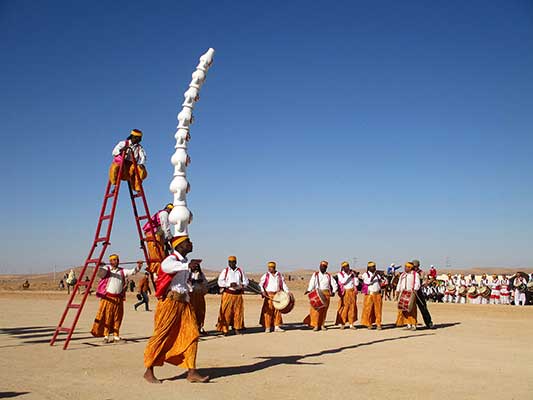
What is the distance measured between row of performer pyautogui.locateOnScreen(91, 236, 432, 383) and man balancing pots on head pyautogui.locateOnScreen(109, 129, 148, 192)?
1.86m

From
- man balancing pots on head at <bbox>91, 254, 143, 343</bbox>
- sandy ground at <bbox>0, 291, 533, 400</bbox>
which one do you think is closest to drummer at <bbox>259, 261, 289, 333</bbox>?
sandy ground at <bbox>0, 291, 533, 400</bbox>

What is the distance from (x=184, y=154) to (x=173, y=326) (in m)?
3.19

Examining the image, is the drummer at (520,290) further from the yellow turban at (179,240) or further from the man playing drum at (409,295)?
the yellow turban at (179,240)

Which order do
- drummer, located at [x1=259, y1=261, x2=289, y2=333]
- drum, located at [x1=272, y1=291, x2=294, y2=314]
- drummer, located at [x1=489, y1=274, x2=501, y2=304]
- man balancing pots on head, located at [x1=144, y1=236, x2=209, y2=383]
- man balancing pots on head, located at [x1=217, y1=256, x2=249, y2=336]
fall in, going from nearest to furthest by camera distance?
man balancing pots on head, located at [x1=144, y1=236, x2=209, y2=383], drum, located at [x1=272, y1=291, x2=294, y2=314], man balancing pots on head, located at [x1=217, y1=256, x2=249, y2=336], drummer, located at [x1=259, y1=261, x2=289, y2=333], drummer, located at [x1=489, y1=274, x2=501, y2=304]

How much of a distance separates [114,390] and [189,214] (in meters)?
2.97

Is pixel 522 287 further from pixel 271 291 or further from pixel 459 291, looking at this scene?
pixel 271 291

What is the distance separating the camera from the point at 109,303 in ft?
41.8

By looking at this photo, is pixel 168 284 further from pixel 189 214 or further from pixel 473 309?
pixel 473 309

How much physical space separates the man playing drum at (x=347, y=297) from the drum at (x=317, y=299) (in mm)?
943

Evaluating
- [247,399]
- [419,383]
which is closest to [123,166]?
[247,399]

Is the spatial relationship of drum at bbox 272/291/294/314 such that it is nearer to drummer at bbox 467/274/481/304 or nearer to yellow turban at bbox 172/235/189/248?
yellow turban at bbox 172/235/189/248

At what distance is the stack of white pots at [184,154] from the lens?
903 centimetres

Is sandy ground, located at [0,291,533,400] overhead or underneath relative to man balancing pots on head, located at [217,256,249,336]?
underneath

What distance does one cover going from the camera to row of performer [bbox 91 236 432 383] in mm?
8055
